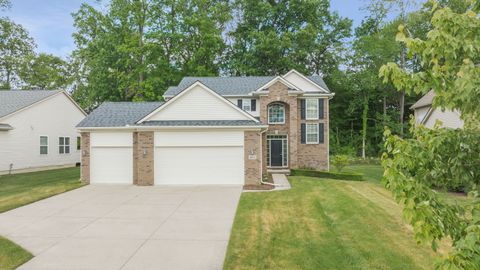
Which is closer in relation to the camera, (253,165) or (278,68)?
(253,165)

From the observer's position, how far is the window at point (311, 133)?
2119 centimetres

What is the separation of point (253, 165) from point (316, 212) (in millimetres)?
5368

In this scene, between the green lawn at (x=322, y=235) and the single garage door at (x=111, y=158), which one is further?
the single garage door at (x=111, y=158)

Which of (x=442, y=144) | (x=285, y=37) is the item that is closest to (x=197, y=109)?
(x=442, y=144)

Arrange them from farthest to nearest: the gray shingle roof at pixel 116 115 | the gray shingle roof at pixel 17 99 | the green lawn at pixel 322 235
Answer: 1. the gray shingle roof at pixel 17 99
2. the gray shingle roof at pixel 116 115
3. the green lawn at pixel 322 235

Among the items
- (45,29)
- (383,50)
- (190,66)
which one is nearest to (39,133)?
(45,29)

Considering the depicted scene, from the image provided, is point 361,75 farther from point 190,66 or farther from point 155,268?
point 155,268

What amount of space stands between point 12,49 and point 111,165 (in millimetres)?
30663

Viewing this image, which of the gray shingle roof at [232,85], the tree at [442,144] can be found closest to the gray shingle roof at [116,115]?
the gray shingle roof at [232,85]

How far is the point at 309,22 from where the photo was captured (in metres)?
35.2

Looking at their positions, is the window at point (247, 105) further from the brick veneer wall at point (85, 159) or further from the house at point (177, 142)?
the brick veneer wall at point (85, 159)

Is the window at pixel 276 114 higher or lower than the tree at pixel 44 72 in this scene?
lower

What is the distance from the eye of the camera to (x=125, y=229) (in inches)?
317

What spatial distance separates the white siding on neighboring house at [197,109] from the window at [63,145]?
13.6m
